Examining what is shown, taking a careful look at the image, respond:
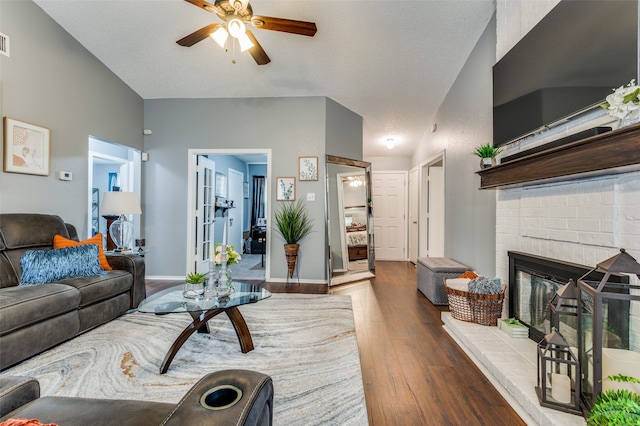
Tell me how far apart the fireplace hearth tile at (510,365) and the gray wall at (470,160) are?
0.80 meters

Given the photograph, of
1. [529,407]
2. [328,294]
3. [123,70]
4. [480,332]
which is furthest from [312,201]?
[529,407]

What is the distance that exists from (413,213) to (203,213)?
4393 millimetres

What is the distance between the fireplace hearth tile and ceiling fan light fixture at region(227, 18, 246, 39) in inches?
120

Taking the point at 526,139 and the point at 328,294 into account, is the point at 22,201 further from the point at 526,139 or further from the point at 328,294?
the point at 526,139

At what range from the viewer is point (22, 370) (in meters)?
2.03

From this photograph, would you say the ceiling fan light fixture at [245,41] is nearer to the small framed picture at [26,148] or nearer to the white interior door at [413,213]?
the small framed picture at [26,148]

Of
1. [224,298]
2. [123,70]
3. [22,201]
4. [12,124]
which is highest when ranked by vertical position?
[123,70]

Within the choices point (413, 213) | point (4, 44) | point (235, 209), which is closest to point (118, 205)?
point (4, 44)

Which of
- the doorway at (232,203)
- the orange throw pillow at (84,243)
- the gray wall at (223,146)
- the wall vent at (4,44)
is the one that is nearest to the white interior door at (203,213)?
Result: the doorway at (232,203)

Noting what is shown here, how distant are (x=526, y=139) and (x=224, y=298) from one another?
269 cm

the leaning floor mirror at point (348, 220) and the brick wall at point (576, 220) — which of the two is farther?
the leaning floor mirror at point (348, 220)

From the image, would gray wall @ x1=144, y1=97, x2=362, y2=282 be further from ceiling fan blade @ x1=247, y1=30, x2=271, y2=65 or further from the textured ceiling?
ceiling fan blade @ x1=247, y1=30, x2=271, y2=65

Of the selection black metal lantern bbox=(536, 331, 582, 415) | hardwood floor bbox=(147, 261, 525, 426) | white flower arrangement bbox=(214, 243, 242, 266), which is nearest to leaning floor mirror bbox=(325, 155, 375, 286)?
hardwood floor bbox=(147, 261, 525, 426)

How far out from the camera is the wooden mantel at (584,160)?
1.35 m
